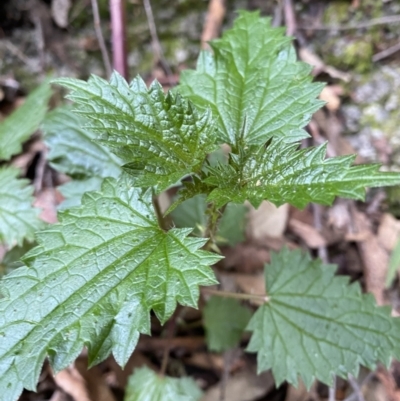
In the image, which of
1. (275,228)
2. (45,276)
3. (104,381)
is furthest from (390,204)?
(45,276)

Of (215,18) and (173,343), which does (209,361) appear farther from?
(215,18)

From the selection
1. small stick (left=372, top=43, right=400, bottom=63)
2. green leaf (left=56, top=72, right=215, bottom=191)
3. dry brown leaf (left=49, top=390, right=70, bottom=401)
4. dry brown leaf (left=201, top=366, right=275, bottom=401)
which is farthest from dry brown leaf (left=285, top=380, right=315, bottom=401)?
small stick (left=372, top=43, right=400, bottom=63)

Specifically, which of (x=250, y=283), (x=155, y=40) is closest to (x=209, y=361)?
(x=250, y=283)

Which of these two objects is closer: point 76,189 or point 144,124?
point 144,124

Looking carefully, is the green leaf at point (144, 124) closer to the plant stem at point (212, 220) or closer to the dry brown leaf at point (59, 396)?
the plant stem at point (212, 220)

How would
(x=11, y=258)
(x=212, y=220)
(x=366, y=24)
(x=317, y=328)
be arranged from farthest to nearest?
1. (x=366, y=24)
2. (x=11, y=258)
3. (x=317, y=328)
4. (x=212, y=220)

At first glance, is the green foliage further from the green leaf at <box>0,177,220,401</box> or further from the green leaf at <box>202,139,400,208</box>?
the green leaf at <box>202,139,400,208</box>

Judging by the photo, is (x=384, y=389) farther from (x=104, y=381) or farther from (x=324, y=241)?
(x=104, y=381)

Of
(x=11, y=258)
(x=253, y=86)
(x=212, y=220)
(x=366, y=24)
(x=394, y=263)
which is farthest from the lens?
(x=366, y=24)

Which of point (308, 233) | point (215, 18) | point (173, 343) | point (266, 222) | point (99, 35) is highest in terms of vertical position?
point (99, 35)
